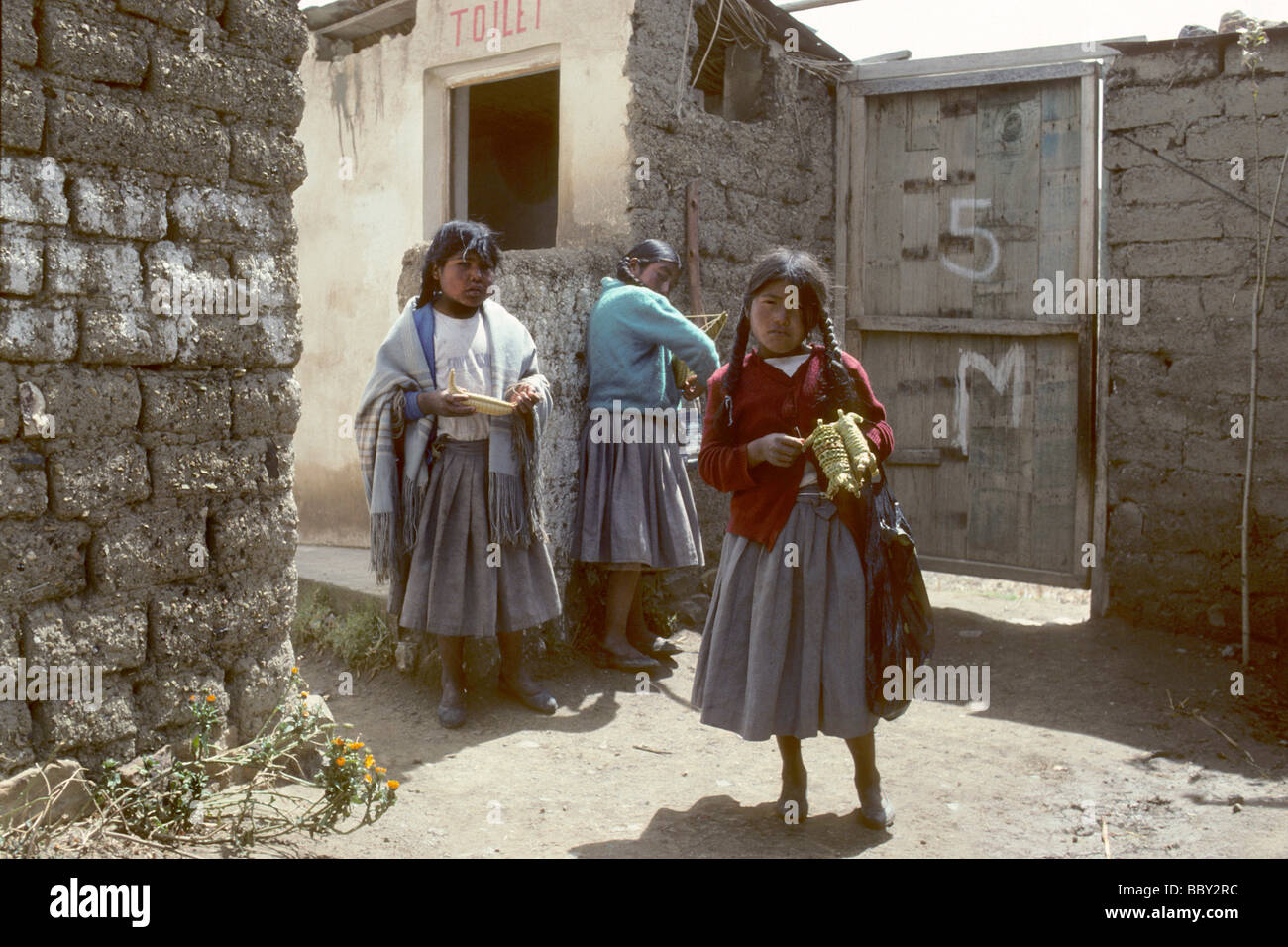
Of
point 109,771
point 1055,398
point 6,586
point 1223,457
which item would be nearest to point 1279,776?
point 1223,457

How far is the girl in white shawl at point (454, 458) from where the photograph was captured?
13.6 ft

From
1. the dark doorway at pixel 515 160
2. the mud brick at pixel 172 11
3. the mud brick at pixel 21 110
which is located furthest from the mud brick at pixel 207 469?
the dark doorway at pixel 515 160

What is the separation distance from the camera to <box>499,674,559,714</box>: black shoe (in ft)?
14.9

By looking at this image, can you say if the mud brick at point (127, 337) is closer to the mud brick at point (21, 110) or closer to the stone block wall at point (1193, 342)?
the mud brick at point (21, 110)

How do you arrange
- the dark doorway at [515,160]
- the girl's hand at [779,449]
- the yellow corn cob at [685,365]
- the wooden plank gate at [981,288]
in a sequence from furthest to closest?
the dark doorway at [515,160]
the wooden plank gate at [981,288]
the yellow corn cob at [685,365]
the girl's hand at [779,449]

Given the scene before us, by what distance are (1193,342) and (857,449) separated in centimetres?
304

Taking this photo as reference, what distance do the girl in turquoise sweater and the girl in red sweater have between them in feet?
5.11

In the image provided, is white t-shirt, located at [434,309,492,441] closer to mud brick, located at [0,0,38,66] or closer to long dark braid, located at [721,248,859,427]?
long dark braid, located at [721,248,859,427]

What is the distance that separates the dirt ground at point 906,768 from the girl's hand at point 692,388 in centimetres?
129

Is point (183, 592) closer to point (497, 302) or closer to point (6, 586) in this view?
point (6, 586)

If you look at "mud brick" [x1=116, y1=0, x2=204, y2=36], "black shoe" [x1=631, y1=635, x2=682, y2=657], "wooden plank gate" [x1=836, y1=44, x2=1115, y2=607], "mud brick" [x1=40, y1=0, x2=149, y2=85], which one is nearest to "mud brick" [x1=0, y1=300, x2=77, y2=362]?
"mud brick" [x1=40, y1=0, x2=149, y2=85]

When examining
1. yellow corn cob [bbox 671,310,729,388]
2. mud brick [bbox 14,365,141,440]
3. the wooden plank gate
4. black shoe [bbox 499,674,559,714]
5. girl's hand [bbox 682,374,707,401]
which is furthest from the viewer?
the wooden plank gate

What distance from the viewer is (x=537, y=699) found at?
15.0ft

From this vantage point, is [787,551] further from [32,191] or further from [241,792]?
[32,191]
